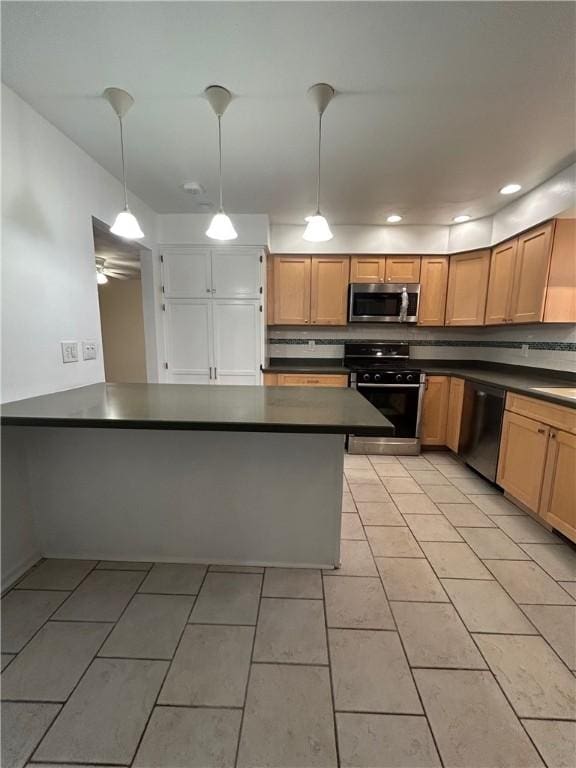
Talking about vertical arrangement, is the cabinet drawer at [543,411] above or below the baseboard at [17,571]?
above

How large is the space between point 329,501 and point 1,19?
2446 mm

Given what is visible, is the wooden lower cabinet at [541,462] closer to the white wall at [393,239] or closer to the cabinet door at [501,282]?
the cabinet door at [501,282]

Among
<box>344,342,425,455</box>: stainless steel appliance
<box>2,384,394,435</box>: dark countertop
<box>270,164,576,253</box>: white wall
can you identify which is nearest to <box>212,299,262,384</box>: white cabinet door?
<box>270,164,576,253</box>: white wall

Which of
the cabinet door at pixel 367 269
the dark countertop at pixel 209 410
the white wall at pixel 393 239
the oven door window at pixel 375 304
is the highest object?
the white wall at pixel 393 239

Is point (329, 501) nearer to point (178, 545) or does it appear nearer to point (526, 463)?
point (178, 545)

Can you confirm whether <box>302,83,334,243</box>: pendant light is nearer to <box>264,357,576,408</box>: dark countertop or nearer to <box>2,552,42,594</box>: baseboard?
<box>264,357,576,408</box>: dark countertop

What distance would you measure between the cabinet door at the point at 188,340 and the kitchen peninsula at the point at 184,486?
5.17ft

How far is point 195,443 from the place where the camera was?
1659 millimetres

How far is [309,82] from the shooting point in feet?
4.79

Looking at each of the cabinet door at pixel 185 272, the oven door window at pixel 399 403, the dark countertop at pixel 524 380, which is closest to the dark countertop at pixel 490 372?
the dark countertop at pixel 524 380

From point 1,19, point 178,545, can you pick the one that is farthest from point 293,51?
point 178,545

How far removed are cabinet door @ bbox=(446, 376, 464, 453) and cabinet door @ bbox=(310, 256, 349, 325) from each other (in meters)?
1.39

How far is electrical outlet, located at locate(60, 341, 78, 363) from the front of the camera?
1.89m

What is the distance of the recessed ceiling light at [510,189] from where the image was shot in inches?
99.1
